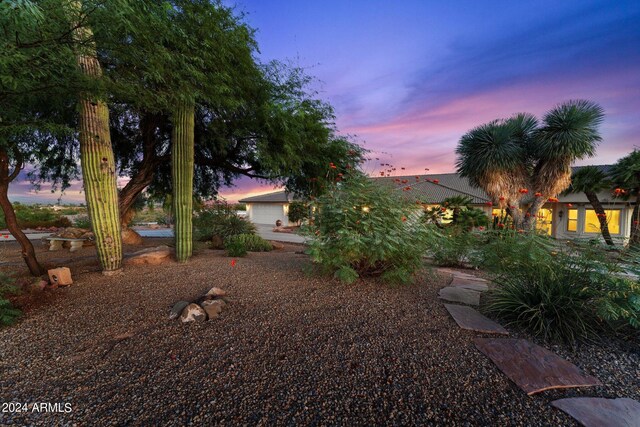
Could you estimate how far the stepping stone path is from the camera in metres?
1.32

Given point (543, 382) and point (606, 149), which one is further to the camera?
point (606, 149)

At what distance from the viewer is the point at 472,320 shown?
97.9 inches

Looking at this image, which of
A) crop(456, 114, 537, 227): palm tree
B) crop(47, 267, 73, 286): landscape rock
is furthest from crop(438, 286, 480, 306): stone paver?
crop(456, 114, 537, 227): palm tree

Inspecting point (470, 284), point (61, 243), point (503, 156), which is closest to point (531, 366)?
point (470, 284)

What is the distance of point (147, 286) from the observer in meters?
3.42

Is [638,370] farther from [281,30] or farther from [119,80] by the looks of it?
[281,30]

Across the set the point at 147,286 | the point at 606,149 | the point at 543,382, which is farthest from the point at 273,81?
the point at 606,149

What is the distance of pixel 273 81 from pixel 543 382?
23.5 ft

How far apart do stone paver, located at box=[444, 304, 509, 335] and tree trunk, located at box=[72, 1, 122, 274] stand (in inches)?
197

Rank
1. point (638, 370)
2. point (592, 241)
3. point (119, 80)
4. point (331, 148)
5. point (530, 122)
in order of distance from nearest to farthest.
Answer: point (638, 370) < point (592, 241) < point (119, 80) < point (331, 148) < point (530, 122)

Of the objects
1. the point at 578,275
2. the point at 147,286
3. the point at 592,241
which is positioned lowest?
the point at 147,286

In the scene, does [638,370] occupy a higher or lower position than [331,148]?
lower

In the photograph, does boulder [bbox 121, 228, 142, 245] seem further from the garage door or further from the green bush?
the garage door

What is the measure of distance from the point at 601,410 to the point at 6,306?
16.6ft
